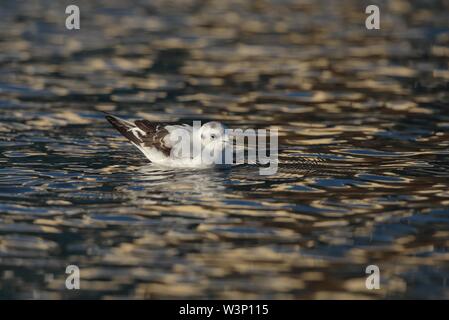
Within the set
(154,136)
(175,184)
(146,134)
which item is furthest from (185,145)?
(175,184)

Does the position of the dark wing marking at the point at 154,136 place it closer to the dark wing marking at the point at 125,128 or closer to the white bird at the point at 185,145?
the white bird at the point at 185,145

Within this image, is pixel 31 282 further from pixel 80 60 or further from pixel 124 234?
pixel 80 60

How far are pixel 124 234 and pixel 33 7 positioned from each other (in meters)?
18.4

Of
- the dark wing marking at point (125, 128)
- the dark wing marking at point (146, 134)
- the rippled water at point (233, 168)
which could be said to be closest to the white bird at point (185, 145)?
the dark wing marking at point (146, 134)

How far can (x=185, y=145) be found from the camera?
50.5 feet

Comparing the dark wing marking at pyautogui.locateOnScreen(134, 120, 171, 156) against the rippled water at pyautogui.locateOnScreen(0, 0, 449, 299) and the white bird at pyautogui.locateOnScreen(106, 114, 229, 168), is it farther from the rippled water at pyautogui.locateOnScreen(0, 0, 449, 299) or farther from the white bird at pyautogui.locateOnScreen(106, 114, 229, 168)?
the rippled water at pyautogui.locateOnScreen(0, 0, 449, 299)

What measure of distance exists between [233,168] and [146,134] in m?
1.40

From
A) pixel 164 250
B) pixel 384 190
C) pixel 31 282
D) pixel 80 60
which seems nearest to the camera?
pixel 31 282

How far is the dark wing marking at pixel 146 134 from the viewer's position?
1540cm

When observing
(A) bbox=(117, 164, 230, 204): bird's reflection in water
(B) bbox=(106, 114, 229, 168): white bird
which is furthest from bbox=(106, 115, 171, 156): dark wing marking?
(A) bbox=(117, 164, 230, 204): bird's reflection in water

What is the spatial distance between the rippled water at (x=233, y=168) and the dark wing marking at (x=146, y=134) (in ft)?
1.18
